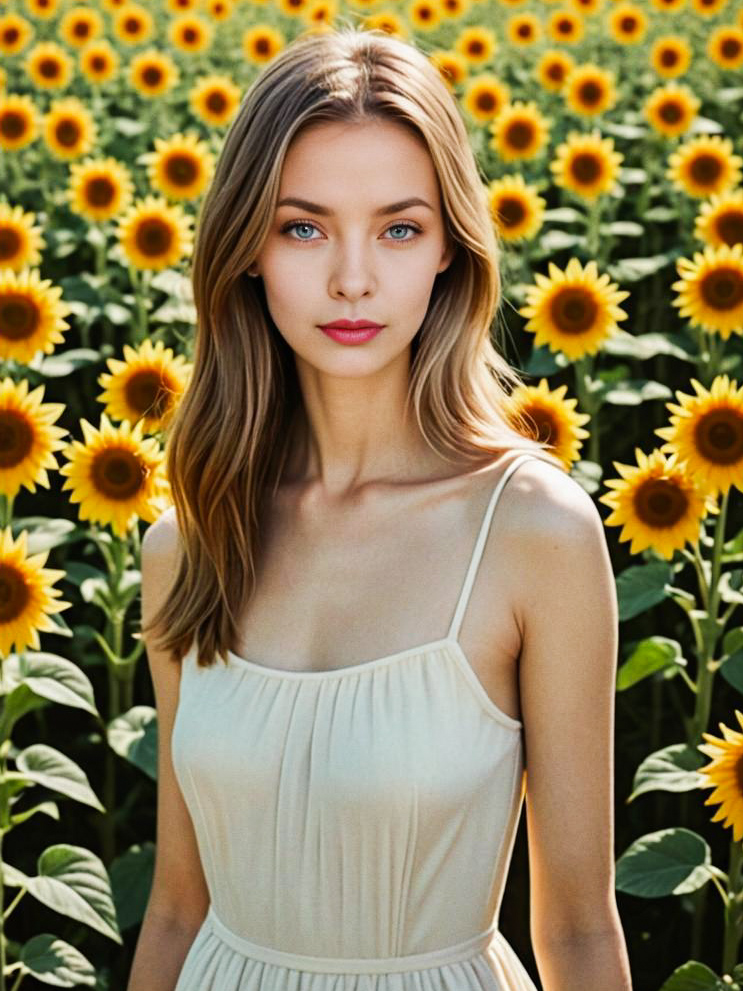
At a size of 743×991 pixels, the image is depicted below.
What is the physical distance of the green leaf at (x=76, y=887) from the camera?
307 centimetres

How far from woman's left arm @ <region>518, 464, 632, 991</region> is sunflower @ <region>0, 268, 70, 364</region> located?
209 centimetres

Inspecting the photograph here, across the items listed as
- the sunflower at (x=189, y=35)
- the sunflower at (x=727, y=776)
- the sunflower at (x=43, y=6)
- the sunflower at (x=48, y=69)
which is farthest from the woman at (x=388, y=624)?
the sunflower at (x=43, y=6)

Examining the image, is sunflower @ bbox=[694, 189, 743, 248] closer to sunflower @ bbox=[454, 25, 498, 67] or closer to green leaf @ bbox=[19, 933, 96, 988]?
green leaf @ bbox=[19, 933, 96, 988]

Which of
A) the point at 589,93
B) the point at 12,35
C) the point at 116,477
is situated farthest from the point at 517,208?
the point at 12,35

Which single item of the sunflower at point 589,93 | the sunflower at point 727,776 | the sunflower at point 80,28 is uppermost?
the sunflower at point 80,28

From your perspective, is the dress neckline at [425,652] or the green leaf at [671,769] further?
the green leaf at [671,769]

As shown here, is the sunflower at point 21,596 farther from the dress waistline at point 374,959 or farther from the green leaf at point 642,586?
the green leaf at point 642,586

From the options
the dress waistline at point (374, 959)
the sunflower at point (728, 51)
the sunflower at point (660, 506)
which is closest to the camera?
the dress waistline at point (374, 959)

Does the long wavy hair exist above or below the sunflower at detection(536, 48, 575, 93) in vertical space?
below

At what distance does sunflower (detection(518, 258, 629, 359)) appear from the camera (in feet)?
13.7

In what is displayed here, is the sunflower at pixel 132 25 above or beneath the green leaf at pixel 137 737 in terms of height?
above

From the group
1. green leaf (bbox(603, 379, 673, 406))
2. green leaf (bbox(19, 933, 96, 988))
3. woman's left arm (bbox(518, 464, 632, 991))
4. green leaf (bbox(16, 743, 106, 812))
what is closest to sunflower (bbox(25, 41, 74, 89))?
green leaf (bbox(603, 379, 673, 406))

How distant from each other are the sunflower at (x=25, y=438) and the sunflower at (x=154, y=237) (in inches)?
60.4

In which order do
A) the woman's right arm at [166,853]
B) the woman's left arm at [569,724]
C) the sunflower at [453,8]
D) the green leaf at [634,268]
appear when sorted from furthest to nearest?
the sunflower at [453,8] → the green leaf at [634,268] → the woman's right arm at [166,853] → the woman's left arm at [569,724]
